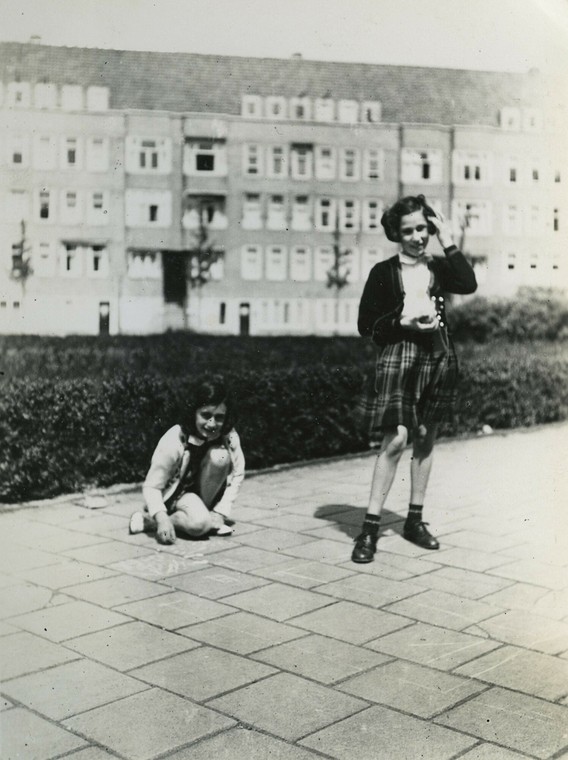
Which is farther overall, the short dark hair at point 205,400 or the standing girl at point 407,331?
the short dark hair at point 205,400

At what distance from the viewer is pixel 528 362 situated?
9.30 m

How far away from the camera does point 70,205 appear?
5379mm

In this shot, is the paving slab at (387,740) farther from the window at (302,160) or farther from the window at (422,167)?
Answer: the window at (422,167)

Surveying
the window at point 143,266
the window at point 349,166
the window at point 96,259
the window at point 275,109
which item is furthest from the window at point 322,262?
the window at point 96,259

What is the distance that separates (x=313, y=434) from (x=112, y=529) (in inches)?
101

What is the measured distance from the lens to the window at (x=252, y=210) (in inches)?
297

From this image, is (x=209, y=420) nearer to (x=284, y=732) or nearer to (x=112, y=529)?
(x=112, y=529)

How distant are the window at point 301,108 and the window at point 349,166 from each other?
1.87m

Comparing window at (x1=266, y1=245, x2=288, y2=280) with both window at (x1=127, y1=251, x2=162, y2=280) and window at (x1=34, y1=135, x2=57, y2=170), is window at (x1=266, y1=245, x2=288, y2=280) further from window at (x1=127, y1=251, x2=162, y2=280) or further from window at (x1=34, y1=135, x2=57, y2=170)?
window at (x1=34, y1=135, x2=57, y2=170)

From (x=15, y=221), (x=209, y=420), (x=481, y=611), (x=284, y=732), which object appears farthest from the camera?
(x=15, y=221)

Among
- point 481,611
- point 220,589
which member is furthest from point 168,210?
point 481,611

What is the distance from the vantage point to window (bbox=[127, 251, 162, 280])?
6434mm

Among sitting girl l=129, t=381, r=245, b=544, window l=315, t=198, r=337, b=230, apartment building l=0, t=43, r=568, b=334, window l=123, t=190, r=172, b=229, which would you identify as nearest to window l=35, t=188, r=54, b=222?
apartment building l=0, t=43, r=568, b=334

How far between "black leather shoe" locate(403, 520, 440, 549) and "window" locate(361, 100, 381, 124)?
14.1 ft
